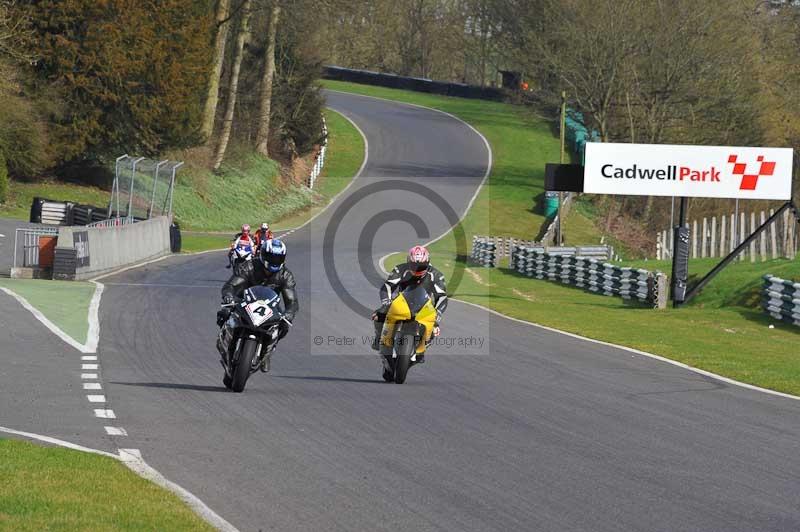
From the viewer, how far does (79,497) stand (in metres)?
7.54

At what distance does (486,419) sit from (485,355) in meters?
6.27

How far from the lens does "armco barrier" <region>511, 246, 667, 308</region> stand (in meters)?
31.7

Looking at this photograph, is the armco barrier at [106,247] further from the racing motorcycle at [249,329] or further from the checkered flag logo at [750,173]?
the racing motorcycle at [249,329]

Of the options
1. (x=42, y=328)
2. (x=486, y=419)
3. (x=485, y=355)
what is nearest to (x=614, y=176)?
(x=485, y=355)

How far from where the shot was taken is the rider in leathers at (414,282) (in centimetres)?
1423

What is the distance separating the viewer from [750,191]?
2902 centimetres

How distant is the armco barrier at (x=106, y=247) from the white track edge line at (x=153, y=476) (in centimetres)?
1974

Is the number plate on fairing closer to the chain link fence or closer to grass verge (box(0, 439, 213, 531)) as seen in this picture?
grass verge (box(0, 439, 213, 531))

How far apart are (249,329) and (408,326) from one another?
2133mm

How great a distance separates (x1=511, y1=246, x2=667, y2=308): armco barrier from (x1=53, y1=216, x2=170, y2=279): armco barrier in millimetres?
12251

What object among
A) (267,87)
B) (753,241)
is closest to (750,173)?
(753,241)

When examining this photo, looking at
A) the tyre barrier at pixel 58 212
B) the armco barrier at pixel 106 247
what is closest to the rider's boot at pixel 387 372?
the armco barrier at pixel 106 247

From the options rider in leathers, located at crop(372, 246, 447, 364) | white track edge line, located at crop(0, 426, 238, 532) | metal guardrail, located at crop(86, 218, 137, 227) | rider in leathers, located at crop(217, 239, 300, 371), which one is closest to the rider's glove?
rider in leathers, located at crop(372, 246, 447, 364)

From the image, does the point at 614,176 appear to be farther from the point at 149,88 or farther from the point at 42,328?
the point at 149,88
